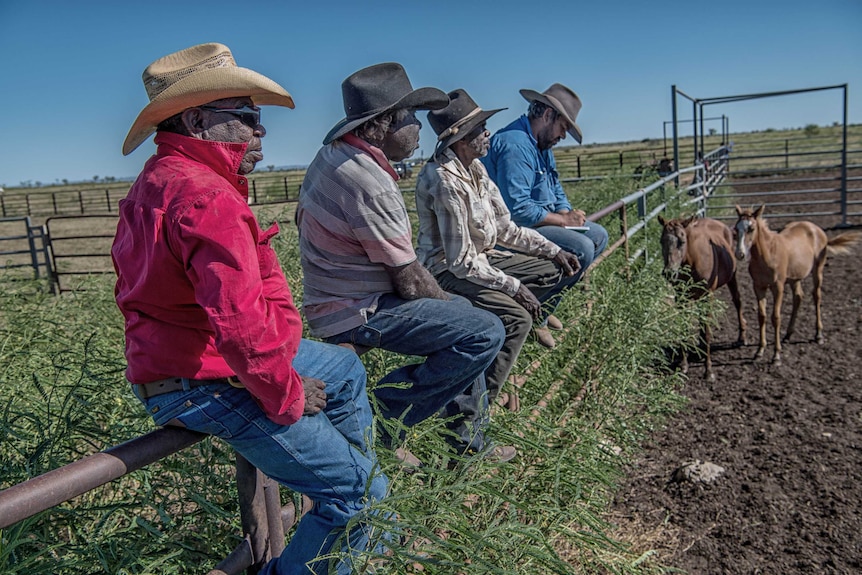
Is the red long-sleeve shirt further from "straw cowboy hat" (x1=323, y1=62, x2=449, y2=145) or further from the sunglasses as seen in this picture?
"straw cowboy hat" (x1=323, y1=62, x2=449, y2=145)

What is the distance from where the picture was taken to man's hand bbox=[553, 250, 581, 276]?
403 cm

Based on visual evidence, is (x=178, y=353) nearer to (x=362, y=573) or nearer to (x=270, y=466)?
(x=270, y=466)

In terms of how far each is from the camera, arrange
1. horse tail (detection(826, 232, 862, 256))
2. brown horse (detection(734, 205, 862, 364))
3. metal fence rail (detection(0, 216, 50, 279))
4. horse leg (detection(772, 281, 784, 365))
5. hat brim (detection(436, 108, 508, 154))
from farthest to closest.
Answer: metal fence rail (detection(0, 216, 50, 279)), horse tail (detection(826, 232, 862, 256)), brown horse (detection(734, 205, 862, 364)), horse leg (detection(772, 281, 784, 365)), hat brim (detection(436, 108, 508, 154))

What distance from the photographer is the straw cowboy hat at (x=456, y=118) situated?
11.1 feet

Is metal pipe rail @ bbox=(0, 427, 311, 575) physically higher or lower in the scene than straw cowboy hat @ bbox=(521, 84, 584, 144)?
lower

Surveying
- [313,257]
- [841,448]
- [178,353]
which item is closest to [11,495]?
[178,353]

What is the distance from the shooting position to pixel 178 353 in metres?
1.67

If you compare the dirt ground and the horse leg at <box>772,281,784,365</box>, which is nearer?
the dirt ground

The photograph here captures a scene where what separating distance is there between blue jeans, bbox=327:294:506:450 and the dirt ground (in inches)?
70.1

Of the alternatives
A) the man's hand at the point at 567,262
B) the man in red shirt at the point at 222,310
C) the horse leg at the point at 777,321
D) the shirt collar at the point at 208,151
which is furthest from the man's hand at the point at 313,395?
the horse leg at the point at 777,321

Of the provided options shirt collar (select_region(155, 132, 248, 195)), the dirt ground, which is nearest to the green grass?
the dirt ground

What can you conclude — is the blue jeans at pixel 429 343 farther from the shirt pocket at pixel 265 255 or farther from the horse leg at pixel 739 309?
the horse leg at pixel 739 309

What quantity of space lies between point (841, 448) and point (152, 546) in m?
4.93

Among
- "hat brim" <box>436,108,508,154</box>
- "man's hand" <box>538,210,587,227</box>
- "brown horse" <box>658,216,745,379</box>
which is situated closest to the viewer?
"hat brim" <box>436,108,508,154</box>
